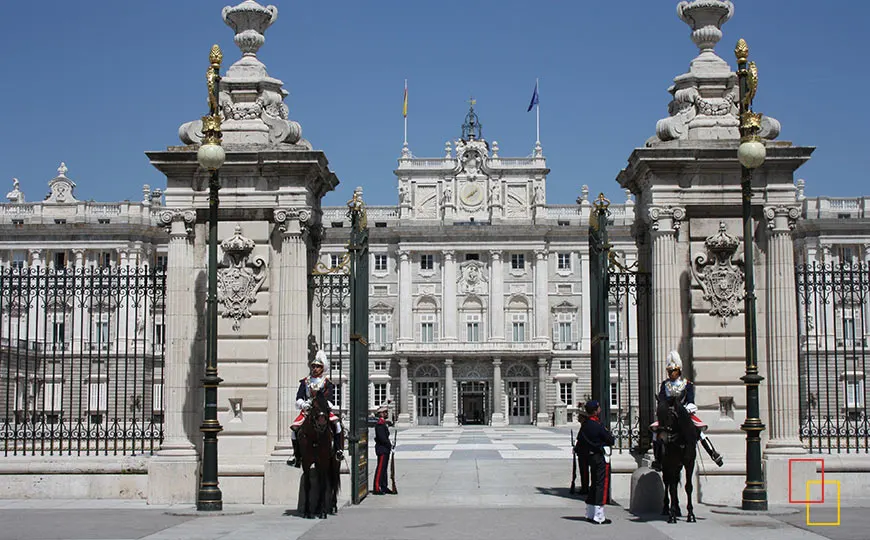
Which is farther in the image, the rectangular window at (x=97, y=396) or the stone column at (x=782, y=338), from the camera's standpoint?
the rectangular window at (x=97, y=396)

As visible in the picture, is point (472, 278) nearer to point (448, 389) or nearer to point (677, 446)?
point (448, 389)

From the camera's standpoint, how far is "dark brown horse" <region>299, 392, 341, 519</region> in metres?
14.2

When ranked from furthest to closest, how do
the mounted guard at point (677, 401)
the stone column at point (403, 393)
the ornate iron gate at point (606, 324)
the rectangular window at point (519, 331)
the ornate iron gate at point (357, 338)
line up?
1. the rectangular window at point (519, 331)
2. the stone column at point (403, 393)
3. the ornate iron gate at point (606, 324)
4. the ornate iron gate at point (357, 338)
5. the mounted guard at point (677, 401)

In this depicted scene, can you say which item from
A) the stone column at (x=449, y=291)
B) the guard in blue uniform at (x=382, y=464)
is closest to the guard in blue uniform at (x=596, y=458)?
the guard in blue uniform at (x=382, y=464)

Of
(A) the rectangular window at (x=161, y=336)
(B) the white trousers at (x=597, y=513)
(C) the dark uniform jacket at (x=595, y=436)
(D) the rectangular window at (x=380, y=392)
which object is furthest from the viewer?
(D) the rectangular window at (x=380, y=392)

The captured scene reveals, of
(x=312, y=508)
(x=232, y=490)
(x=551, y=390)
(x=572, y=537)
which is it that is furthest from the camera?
(x=551, y=390)

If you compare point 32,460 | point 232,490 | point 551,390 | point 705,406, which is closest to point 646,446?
point 705,406

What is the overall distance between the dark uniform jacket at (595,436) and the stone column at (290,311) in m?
4.21

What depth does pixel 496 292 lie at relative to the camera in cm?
7681

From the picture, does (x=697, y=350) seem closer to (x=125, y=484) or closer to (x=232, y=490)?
(x=232, y=490)

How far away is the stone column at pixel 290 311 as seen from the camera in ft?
52.6

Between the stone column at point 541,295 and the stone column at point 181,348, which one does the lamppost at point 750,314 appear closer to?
the stone column at point 181,348

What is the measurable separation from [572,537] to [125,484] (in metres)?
7.25

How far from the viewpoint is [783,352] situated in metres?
16.0
